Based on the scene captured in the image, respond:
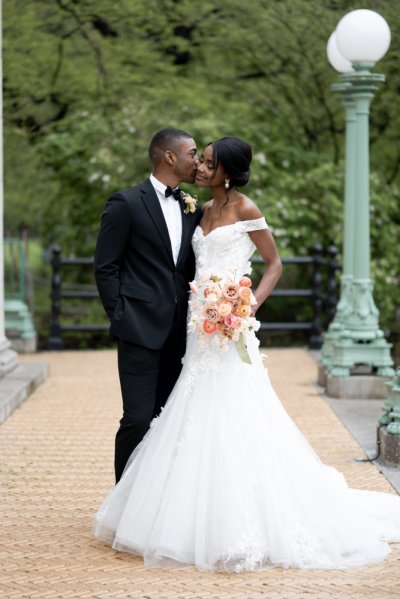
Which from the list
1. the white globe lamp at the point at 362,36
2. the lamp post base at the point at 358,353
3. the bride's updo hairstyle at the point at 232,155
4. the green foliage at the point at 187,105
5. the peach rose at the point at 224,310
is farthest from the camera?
the green foliage at the point at 187,105

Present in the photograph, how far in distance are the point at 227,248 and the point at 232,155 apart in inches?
18.5

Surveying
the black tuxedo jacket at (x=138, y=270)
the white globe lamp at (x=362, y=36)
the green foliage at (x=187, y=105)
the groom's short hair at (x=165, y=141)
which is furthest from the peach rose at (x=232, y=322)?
the green foliage at (x=187, y=105)

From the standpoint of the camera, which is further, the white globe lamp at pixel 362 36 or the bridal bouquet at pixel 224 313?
the white globe lamp at pixel 362 36

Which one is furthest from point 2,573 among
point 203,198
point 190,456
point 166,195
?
point 203,198

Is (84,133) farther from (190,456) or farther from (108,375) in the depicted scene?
(190,456)

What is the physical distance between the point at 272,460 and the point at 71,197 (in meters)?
14.1

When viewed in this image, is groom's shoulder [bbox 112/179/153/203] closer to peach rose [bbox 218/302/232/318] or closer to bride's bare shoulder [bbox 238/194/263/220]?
bride's bare shoulder [bbox 238/194/263/220]

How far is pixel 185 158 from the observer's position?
6.62 m

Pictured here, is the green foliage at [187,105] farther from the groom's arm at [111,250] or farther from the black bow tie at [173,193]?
the groom's arm at [111,250]

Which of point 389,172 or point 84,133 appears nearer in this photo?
point 84,133

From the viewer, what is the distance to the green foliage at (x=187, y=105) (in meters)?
19.0

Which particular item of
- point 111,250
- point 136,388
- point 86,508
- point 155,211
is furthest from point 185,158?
point 86,508

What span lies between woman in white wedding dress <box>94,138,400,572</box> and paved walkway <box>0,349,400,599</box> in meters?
0.13

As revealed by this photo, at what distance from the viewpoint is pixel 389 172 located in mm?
21281
